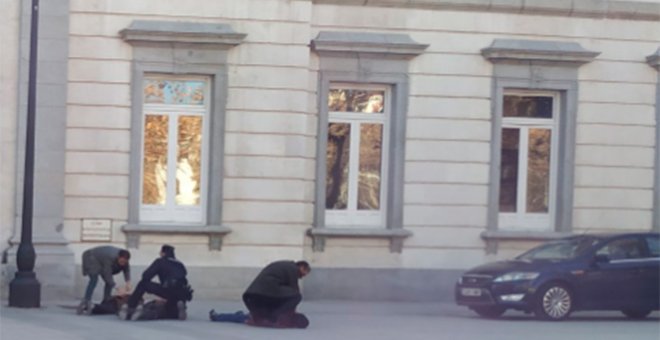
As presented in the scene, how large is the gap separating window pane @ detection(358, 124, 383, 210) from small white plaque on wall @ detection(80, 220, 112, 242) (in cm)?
476

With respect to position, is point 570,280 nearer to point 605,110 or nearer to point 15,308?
point 605,110

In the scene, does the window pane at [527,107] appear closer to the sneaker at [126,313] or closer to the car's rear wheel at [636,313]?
the car's rear wheel at [636,313]

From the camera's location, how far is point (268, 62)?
23.3m

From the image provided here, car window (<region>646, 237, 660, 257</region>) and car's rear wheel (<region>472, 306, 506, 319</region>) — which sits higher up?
car window (<region>646, 237, 660, 257</region>)

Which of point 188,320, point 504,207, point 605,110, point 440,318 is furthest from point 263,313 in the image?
point 605,110

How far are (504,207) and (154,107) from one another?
6.86m

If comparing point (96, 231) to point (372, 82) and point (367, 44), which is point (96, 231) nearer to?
point (372, 82)

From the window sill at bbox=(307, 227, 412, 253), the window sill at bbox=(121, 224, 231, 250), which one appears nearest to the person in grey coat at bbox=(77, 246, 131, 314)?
the window sill at bbox=(121, 224, 231, 250)

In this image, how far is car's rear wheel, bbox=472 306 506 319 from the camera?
21.5 meters

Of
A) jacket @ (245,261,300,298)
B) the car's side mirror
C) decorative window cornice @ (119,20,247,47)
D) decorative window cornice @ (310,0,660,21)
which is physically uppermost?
decorative window cornice @ (310,0,660,21)

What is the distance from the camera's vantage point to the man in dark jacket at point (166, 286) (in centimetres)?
1939

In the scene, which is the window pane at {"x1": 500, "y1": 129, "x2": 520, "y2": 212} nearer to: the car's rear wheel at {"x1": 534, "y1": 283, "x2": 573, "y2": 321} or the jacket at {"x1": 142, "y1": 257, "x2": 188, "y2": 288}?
the car's rear wheel at {"x1": 534, "y1": 283, "x2": 573, "y2": 321}

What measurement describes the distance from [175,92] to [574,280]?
7.69m

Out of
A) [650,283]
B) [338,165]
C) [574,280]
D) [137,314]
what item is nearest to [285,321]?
[137,314]
